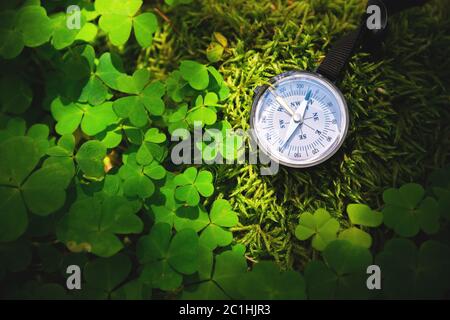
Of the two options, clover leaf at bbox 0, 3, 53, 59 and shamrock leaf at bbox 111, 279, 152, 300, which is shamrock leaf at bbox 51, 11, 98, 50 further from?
shamrock leaf at bbox 111, 279, 152, 300

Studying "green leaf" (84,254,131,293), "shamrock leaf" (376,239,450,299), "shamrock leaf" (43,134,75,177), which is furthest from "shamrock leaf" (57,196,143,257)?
"shamrock leaf" (376,239,450,299)

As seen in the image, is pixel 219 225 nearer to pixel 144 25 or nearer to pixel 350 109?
pixel 350 109

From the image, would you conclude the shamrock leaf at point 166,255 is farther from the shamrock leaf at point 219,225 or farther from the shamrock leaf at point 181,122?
the shamrock leaf at point 181,122

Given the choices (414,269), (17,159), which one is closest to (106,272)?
(17,159)
